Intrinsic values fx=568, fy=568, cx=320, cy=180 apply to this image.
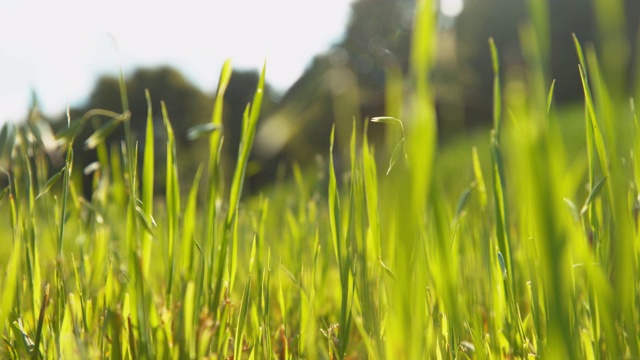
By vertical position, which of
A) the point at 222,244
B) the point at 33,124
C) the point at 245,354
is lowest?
the point at 245,354

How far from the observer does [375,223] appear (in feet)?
1.41

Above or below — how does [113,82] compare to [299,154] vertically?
above

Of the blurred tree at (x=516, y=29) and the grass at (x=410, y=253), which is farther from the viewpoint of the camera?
the blurred tree at (x=516, y=29)

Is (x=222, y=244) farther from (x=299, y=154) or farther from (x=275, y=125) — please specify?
(x=299, y=154)

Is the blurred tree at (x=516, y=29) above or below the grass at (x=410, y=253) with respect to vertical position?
above

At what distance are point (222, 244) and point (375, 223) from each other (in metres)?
0.12

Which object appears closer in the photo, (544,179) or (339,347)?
(544,179)

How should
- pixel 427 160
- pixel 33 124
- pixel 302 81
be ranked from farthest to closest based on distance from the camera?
pixel 33 124
pixel 302 81
pixel 427 160

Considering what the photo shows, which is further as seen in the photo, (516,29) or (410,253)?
(516,29)

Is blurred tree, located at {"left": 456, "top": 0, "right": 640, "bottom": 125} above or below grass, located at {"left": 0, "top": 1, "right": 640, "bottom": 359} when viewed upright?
above

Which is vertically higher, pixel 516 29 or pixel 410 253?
pixel 516 29

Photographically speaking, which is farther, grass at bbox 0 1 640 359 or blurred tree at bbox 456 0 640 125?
blurred tree at bbox 456 0 640 125

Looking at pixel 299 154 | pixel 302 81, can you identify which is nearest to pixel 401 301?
pixel 302 81

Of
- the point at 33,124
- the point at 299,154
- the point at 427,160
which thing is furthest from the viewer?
the point at 299,154
